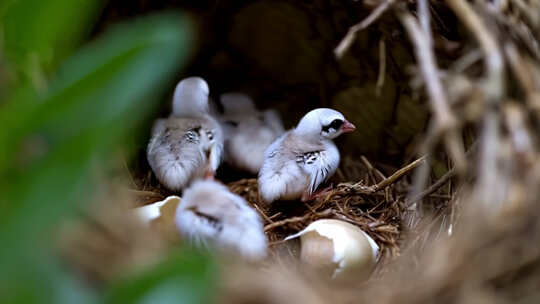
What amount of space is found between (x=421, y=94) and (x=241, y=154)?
0.68m

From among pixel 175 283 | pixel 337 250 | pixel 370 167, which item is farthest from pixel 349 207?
pixel 175 283

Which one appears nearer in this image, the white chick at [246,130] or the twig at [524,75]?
the twig at [524,75]

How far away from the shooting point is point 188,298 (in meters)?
0.88

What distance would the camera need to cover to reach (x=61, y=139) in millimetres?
886

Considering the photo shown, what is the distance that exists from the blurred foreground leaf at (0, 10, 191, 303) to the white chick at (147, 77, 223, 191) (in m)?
1.12

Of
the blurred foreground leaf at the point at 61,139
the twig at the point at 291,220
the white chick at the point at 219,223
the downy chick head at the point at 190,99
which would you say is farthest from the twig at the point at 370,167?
the blurred foreground leaf at the point at 61,139

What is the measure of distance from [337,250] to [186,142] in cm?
71

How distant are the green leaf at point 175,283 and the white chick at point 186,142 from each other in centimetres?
113

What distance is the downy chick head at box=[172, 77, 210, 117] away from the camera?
2.29m

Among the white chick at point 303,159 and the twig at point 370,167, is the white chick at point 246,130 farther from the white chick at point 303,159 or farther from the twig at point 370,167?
the twig at point 370,167

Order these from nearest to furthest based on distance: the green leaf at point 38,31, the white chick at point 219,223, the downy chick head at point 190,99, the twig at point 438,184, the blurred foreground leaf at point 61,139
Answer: the blurred foreground leaf at point 61,139
the green leaf at point 38,31
the white chick at point 219,223
the twig at point 438,184
the downy chick head at point 190,99

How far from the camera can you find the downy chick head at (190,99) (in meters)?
2.29

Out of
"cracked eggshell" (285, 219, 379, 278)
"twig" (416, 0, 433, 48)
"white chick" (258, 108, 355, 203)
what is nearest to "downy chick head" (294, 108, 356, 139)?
"white chick" (258, 108, 355, 203)

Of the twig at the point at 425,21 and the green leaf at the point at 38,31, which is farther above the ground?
the green leaf at the point at 38,31
